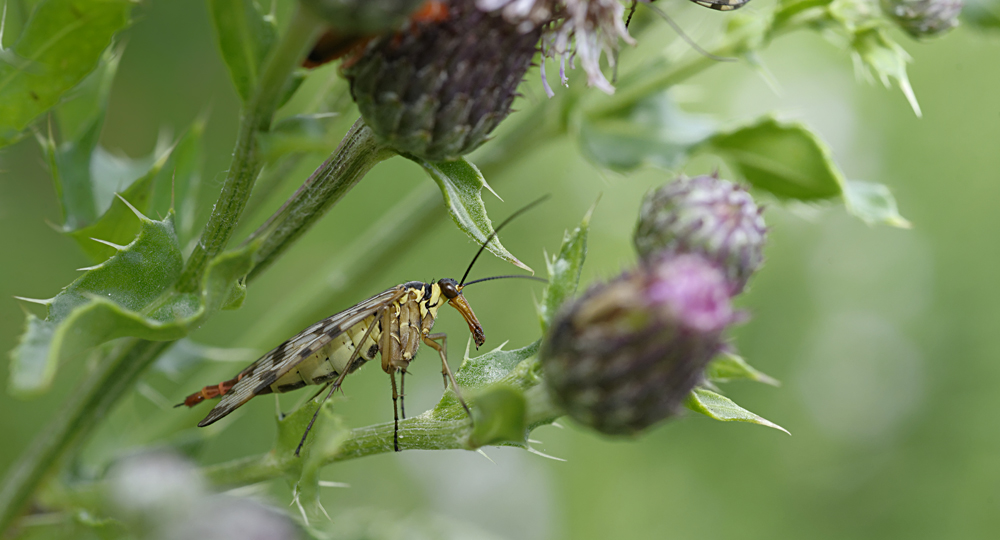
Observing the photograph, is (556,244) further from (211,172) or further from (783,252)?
(211,172)

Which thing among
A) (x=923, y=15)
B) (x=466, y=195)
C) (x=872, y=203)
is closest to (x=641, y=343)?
(x=466, y=195)

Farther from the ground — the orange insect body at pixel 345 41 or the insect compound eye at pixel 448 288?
the orange insect body at pixel 345 41

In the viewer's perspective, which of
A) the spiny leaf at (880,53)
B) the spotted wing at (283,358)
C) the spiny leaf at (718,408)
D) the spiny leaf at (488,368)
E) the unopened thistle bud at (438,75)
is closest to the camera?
the unopened thistle bud at (438,75)

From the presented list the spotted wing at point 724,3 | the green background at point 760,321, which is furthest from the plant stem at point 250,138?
the green background at point 760,321

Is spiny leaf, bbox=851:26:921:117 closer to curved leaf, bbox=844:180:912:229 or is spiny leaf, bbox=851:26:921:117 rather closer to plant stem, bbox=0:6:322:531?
curved leaf, bbox=844:180:912:229

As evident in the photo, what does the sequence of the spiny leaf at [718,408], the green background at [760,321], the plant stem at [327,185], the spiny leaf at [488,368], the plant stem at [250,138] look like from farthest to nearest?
the green background at [760,321] → the spiny leaf at [488,368] → the spiny leaf at [718,408] → the plant stem at [327,185] → the plant stem at [250,138]

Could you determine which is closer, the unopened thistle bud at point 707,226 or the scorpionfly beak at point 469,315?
the unopened thistle bud at point 707,226

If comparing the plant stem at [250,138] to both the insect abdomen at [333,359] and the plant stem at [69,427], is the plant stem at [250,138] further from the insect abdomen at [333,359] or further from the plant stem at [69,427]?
the insect abdomen at [333,359]
